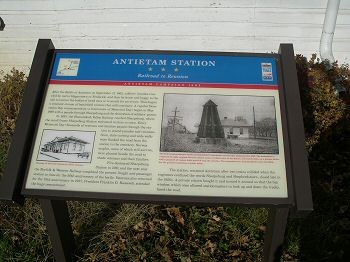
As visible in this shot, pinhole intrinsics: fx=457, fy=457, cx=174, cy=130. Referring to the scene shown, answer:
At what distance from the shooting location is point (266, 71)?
124 inches

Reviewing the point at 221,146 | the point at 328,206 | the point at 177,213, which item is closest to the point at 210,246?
the point at 177,213

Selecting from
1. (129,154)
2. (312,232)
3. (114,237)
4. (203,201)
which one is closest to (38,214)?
(114,237)

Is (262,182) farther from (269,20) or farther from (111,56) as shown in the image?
(269,20)

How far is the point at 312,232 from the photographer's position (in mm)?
4246

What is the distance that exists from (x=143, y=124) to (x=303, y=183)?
1071 mm

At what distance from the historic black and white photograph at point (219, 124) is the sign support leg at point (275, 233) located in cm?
42

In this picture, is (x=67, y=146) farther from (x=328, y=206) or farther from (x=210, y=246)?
(x=328, y=206)

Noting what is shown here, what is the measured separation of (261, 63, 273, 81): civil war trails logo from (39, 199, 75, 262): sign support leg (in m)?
1.69

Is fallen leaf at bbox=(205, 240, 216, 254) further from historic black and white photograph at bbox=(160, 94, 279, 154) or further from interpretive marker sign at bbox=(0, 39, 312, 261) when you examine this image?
historic black and white photograph at bbox=(160, 94, 279, 154)

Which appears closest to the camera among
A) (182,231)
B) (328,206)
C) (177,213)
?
(182,231)

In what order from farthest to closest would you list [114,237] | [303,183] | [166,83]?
[114,237], [166,83], [303,183]

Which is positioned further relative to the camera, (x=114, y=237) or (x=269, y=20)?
(x=269, y=20)

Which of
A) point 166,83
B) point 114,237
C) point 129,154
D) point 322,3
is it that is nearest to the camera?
point 129,154

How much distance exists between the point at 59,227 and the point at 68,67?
1160 mm
